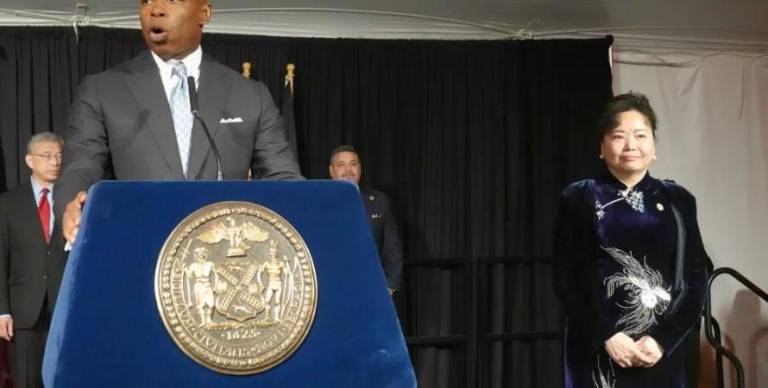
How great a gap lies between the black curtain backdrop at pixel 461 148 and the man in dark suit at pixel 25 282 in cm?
144

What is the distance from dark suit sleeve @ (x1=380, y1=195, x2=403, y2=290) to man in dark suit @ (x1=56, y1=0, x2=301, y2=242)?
120 inches

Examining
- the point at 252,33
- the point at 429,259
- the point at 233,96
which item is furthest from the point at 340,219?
the point at 252,33

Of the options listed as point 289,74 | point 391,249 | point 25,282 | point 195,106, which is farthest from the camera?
point 289,74

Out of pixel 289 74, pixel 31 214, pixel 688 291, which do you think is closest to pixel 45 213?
pixel 31 214

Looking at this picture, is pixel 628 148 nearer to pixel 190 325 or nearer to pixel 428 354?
pixel 190 325

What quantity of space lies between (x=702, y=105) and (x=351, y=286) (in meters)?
5.00

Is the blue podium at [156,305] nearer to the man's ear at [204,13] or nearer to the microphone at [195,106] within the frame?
the microphone at [195,106]

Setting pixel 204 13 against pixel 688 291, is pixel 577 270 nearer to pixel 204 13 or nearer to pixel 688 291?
pixel 688 291

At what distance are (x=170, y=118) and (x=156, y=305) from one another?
0.60 m

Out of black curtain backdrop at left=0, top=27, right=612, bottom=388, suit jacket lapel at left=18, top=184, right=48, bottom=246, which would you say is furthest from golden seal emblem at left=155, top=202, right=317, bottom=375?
black curtain backdrop at left=0, top=27, right=612, bottom=388

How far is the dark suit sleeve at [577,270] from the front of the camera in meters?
2.48

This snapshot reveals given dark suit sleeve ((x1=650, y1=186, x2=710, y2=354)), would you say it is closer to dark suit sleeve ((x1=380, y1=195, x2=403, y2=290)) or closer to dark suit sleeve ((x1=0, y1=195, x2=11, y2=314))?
dark suit sleeve ((x1=380, y1=195, x2=403, y2=290))

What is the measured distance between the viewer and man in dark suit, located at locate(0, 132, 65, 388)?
4.25 m

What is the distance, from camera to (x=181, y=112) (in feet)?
6.19
